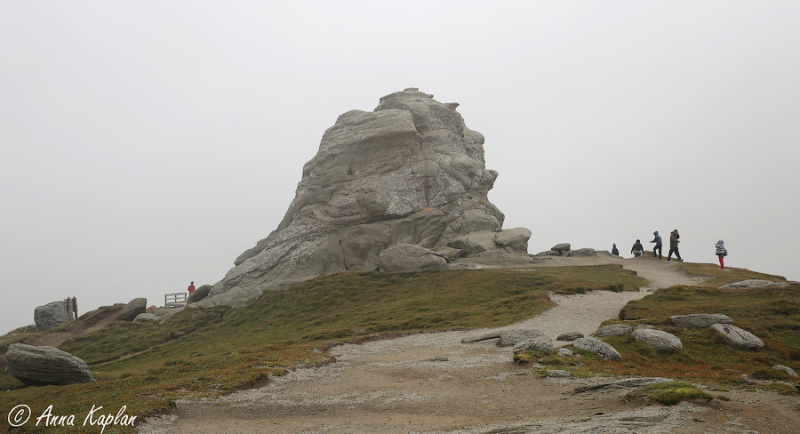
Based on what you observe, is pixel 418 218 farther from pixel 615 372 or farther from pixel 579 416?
pixel 579 416

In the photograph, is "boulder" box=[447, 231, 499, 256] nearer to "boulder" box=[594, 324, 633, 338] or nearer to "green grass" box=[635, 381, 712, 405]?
"boulder" box=[594, 324, 633, 338]

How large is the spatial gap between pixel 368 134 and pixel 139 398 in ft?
166

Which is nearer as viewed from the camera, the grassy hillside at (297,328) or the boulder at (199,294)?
the grassy hillside at (297,328)

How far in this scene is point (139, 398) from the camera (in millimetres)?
15531

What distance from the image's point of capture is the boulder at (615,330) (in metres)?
22.3

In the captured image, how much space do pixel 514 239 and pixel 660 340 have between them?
115ft

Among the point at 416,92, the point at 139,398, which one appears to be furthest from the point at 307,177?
the point at 139,398

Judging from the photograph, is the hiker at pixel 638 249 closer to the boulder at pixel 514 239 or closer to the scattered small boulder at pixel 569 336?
the boulder at pixel 514 239

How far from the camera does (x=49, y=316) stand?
6612 centimetres

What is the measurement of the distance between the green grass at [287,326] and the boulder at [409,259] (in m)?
1.34

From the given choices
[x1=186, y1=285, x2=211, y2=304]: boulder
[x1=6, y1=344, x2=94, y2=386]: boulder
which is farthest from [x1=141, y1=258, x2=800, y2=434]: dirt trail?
[x1=186, y1=285, x2=211, y2=304]: boulder

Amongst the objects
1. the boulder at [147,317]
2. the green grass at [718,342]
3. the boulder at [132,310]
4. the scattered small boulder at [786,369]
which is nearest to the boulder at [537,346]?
the green grass at [718,342]

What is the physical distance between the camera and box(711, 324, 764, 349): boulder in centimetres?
1984

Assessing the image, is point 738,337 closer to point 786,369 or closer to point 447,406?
point 786,369
